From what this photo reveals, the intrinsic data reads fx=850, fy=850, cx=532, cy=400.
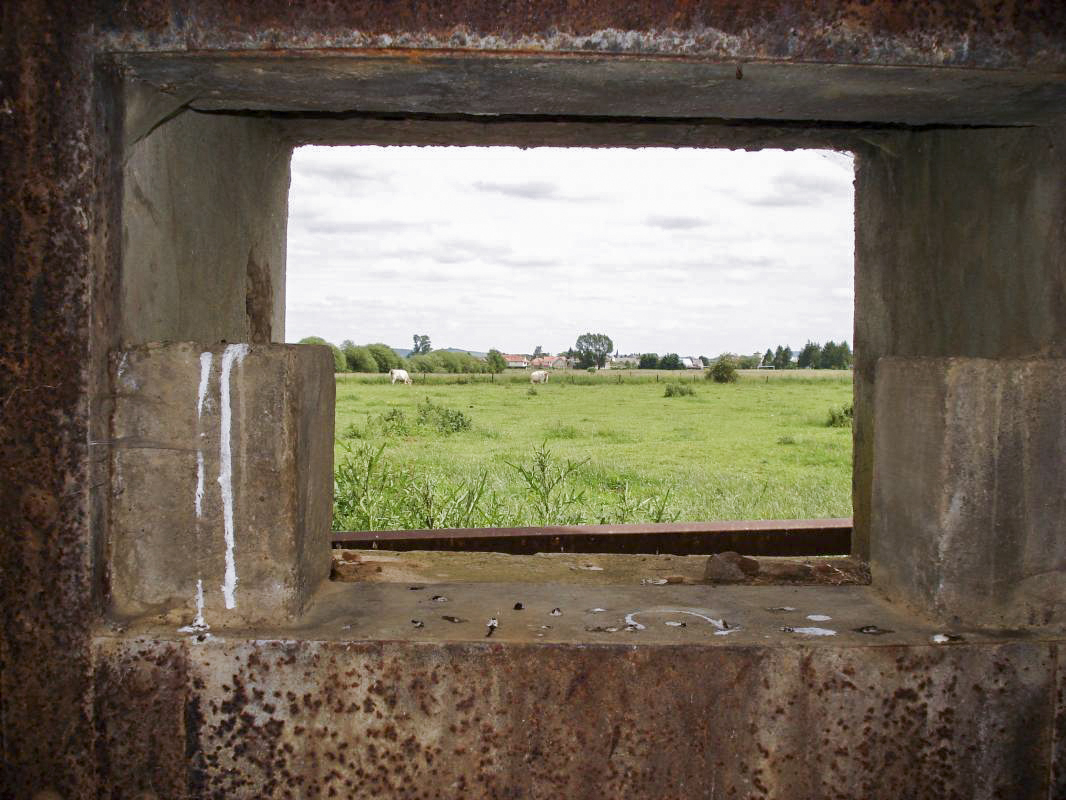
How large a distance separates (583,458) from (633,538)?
390 inches

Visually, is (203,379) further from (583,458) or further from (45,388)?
(583,458)

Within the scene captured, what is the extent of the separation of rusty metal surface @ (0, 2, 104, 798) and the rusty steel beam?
240 centimetres

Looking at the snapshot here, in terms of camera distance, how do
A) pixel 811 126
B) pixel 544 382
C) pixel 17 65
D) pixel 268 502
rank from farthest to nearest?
pixel 544 382 < pixel 811 126 < pixel 268 502 < pixel 17 65

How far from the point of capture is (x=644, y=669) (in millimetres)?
2023

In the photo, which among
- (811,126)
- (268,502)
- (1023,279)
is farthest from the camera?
(811,126)

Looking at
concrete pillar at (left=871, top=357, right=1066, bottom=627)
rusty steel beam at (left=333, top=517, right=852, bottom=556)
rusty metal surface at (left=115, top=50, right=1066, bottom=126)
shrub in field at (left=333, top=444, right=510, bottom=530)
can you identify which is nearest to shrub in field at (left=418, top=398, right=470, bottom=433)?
shrub in field at (left=333, top=444, right=510, bottom=530)

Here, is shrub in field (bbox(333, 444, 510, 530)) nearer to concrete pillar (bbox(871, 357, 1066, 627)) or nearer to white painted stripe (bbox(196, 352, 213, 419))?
white painted stripe (bbox(196, 352, 213, 419))

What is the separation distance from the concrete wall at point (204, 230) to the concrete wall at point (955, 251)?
209cm

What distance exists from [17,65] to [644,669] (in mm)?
1998

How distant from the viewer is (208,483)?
2033 millimetres

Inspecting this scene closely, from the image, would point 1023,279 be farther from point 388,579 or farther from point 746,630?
point 388,579

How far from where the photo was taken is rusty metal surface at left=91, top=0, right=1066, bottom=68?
6.25 ft

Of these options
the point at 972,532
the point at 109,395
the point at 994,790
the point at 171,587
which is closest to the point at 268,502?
the point at 171,587

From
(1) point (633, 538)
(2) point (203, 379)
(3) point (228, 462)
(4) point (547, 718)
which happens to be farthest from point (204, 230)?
(1) point (633, 538)
